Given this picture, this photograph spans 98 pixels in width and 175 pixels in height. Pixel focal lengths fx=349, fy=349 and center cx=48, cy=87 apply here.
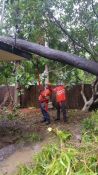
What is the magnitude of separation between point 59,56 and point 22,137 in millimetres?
3110

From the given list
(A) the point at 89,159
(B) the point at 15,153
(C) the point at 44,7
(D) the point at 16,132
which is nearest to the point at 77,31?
(C) the point at 44,7

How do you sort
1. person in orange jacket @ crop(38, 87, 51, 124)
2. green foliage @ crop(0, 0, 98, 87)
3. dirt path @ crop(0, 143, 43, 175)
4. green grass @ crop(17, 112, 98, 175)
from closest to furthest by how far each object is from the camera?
green grass @ crop(17, 112, 98, 175)
dirt path @ crop(0, 143, 43, 175)
green foliage @ crop(0, 0, 98, 87)
person in orange jacket @ crop(38, 87, 51, 124)

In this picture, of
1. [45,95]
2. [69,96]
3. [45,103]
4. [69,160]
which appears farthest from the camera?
[69,96]

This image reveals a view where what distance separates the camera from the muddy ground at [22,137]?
910 cm

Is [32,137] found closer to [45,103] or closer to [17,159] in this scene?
[17,159]

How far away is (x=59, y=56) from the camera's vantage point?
35.8 ft

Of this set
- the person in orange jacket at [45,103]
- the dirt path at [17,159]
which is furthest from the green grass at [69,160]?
the person in orange jacket at [45,103]

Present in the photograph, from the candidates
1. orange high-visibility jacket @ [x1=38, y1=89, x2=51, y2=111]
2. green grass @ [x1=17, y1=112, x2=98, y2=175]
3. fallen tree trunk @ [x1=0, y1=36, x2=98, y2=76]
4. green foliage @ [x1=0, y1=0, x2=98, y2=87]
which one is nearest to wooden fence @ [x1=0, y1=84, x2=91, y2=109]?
green foliage @ [x1=0, y1=0, x2=98, y2=87]

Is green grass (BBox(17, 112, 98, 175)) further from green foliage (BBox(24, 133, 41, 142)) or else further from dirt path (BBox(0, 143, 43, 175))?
green foliage (BBox(24, 133, 41, 142))

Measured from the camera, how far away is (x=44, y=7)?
12.6 metres

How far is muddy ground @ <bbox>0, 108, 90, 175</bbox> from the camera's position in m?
9.10

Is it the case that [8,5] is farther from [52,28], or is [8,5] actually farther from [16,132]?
[16,132]

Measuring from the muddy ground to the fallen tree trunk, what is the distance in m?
2.11

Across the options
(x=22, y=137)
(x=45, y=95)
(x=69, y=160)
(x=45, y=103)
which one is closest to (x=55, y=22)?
(x=45, y=95)
